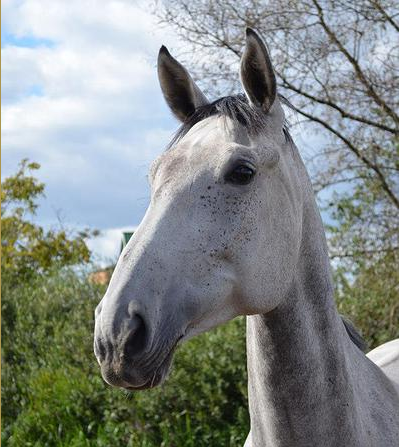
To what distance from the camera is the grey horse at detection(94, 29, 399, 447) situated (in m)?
2.29

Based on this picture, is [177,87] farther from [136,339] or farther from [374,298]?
[374,298]

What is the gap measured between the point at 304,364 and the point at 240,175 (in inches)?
24.9

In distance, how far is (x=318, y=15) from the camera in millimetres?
7887

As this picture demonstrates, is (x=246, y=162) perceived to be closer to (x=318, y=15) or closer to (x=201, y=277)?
(x=201, y=277)

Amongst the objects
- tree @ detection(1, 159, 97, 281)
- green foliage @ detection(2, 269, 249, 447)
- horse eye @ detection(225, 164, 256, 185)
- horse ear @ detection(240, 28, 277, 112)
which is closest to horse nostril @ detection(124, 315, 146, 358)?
horse eye @ detection(225, 164, 256, 185)

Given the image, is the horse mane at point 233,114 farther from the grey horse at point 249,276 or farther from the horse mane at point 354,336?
A: the horse mane at point 354,336

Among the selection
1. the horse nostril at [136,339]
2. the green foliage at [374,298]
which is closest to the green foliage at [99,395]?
the green foliage at [374,298]

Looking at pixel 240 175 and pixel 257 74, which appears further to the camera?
pixel 257 74

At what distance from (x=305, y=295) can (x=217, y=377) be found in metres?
4.34

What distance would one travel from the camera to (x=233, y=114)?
270cm

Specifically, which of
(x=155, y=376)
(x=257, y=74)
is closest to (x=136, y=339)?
(x=155, y=376)

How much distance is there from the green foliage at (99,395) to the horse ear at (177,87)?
4071 millimetres

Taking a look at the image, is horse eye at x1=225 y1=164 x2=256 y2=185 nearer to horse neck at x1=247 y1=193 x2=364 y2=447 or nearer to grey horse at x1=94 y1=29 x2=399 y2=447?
grey horse at x1=94 y1=29 x2=399 y2=447

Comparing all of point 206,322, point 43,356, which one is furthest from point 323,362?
point 43,356
